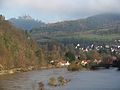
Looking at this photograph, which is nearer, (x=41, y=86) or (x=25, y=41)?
(x=41, y=86)

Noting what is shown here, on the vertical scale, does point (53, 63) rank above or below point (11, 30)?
below

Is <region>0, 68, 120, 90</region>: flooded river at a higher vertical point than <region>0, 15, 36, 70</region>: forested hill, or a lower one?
lower

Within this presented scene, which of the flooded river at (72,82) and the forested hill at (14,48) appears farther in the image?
the forested hill at (14,48)

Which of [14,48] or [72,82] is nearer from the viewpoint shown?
[72,82]

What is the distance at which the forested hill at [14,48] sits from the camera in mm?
111125

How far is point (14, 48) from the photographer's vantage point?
118 meters

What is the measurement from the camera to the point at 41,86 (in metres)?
56.1

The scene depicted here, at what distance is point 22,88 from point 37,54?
72.5 m

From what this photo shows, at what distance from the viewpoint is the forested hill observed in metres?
111

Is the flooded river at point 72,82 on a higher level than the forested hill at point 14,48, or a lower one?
lower

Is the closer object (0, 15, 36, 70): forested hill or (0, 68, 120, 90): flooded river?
(0, 68, 120, 90): flooded river

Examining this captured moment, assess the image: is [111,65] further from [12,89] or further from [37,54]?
[12,89]

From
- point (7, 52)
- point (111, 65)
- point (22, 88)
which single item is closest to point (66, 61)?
point (111, 65)

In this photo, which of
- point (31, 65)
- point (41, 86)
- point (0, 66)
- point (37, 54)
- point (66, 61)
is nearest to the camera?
point (41, 86)
